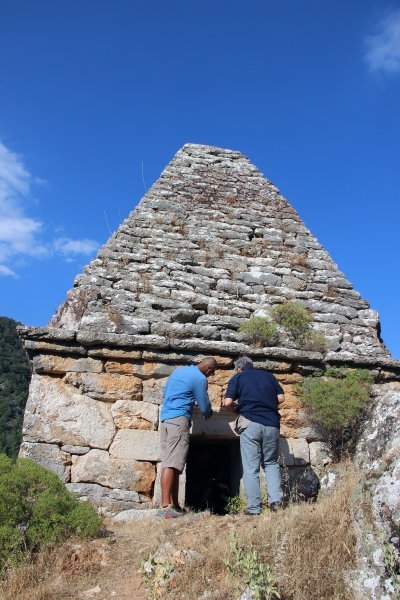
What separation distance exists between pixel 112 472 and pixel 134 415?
598 millimetres

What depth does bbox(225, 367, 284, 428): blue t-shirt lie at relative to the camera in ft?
17.2

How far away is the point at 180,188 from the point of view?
8.54 meters

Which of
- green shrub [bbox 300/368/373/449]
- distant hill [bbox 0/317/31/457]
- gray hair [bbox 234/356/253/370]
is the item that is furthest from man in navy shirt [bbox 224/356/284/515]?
distant hill [bbox 0/317/31/457]

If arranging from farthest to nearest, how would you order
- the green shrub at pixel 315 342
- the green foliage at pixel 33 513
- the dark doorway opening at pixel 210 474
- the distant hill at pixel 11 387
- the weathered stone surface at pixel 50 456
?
the distant hill at pixel 11 387 < the dark doorway opening at pixel 210 474 < the green shrub at pixel 315 342 < the weathered stone surface at pixel 50 456 < the green foliage at pixel 33 513

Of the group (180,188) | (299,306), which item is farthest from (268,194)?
(299,306)

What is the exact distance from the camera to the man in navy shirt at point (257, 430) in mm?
5039

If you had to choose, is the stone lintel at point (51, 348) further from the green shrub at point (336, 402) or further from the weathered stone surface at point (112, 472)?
the green shrub at point (336, 402)

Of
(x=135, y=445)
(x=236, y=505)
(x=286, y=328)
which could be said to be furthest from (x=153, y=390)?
(x=286, y=328)

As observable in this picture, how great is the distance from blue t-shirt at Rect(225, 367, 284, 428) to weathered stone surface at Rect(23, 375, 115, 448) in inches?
53.6

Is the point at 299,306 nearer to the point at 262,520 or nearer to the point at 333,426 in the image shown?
the point at 333,426

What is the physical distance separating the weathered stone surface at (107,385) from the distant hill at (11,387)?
11829 millimetres

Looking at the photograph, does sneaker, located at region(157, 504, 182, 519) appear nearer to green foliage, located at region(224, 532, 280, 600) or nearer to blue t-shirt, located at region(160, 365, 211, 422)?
blue t-shirt, located at region(160, 365, 211, 422)

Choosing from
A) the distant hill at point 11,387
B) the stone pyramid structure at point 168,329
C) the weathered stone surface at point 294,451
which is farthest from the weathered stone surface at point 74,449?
the distant hill at point 11,387

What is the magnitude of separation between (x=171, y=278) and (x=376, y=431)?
3.01m
